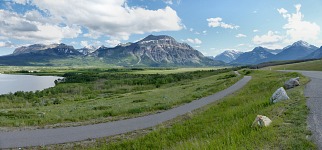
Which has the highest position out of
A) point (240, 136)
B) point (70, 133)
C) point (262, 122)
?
point (262, 122)

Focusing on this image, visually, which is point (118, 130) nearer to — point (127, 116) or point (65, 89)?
point (127, 116)

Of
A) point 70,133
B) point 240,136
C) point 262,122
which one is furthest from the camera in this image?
point 70,133

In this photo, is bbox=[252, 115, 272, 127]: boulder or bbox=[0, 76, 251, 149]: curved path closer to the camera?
bbox=[252, 115, 272, 127]: boulder

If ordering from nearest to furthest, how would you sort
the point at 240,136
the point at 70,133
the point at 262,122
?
the point at 240,136, the point at 262,122, the point at 70,133

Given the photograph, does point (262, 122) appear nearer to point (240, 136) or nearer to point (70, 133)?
point (240, 136)

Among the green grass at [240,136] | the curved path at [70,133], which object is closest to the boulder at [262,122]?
the green grass at [240,136]

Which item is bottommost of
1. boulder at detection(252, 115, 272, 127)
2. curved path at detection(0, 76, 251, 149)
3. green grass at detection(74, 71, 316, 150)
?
curved path at detection(0, 76, 251, 149)

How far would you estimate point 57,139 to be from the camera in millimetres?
17609

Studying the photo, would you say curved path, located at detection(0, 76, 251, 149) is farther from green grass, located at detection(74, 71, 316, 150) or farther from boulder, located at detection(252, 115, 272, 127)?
boulder, located at detection(252, 115, 272, 127)

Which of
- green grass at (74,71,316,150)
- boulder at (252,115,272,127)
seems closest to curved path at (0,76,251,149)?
green grass at (74,71,316,150)

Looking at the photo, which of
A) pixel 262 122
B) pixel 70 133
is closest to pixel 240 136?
pixel 262 122

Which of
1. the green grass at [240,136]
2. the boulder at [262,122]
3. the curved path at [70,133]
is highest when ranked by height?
the boulder at [262,122]

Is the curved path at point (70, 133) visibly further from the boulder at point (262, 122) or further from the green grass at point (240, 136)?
the boulder at point (262, 122)

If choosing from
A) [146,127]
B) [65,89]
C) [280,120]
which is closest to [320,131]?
[280,120]
